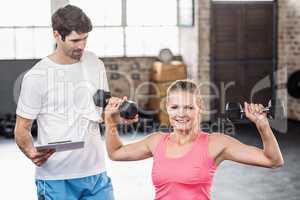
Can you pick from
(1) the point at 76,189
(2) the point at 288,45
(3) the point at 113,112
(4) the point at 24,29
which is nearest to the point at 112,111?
(3) the point at 113,112

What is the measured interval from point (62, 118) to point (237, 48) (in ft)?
21.2

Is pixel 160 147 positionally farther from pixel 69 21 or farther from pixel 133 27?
pixel 133 27

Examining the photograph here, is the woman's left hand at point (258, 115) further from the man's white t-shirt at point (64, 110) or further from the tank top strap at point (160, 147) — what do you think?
the man's white t-shirt at point (64, 110)

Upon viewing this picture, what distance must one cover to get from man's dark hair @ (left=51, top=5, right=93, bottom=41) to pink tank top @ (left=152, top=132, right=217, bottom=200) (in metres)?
0.75

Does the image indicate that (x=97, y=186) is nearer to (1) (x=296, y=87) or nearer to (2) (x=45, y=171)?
(2) (x=45, y=171)

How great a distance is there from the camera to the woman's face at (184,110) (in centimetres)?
208

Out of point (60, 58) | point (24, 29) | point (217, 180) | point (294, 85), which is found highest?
point (24, 29)

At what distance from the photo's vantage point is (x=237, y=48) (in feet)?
28.3

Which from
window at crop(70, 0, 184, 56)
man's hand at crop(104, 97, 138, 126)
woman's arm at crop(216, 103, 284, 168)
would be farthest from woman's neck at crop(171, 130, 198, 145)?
window at crop(70, 0, 184, 56)

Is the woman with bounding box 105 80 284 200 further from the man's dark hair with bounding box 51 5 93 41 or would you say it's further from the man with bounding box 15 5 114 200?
the man's dark hair with bounding box 51 5 93 41

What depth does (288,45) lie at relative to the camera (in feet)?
28.9

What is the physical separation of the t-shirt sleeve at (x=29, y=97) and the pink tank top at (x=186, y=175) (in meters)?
0.70

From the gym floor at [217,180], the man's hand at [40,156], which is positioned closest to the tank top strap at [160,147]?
the man's hand at [40,156]

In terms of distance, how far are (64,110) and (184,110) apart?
0.69 m
